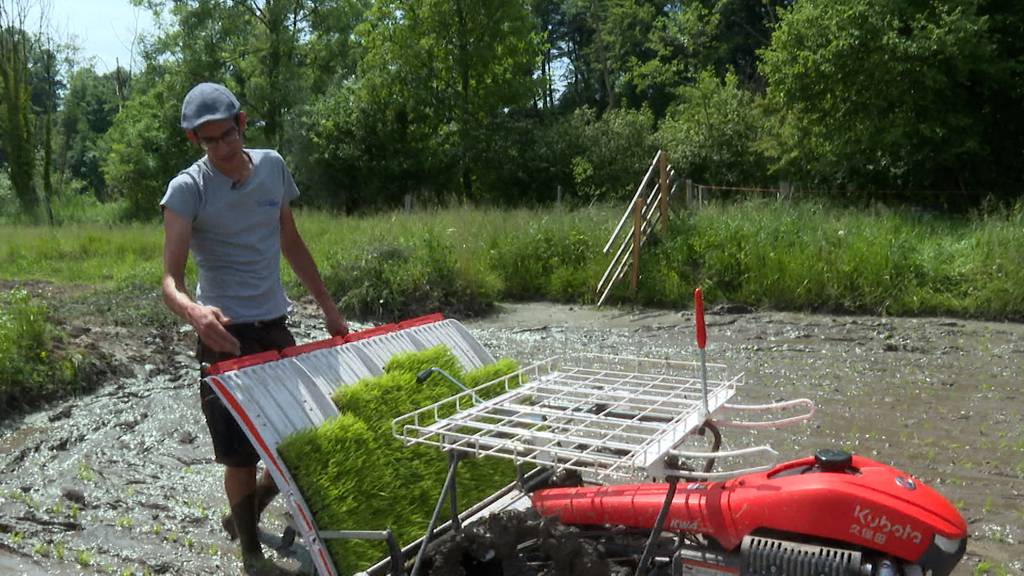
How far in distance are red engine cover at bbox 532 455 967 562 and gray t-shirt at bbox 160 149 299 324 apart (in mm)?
1782

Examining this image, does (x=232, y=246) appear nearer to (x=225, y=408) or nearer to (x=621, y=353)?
(x=225, y=408)

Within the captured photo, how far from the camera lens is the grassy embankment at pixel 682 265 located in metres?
12.0

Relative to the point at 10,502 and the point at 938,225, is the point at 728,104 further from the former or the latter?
the point at 10,502

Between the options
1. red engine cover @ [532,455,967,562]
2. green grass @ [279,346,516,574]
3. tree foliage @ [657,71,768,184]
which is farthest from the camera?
tree foliage @ [657,71,768,184]

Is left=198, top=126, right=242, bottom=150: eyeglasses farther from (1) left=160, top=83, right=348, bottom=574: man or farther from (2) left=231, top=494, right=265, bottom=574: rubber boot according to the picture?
(2) left=231, top=494, right=265, bottom=574: rubber boot

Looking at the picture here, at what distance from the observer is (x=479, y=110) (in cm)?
3064

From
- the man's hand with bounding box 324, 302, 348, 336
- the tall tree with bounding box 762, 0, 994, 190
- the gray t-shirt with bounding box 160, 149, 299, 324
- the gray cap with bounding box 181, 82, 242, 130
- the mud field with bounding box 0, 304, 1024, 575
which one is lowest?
the mud field with bounding box 0, 304, 1024, 575

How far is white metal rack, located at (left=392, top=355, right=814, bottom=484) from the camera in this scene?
259 cm

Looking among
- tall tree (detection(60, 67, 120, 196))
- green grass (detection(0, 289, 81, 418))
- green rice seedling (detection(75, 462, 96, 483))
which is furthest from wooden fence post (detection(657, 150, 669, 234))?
tall tree (detection(60, 67, 120, 196))

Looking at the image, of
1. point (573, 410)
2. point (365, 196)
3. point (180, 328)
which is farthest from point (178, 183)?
point (365, 196)

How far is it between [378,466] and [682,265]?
1082 centimetres

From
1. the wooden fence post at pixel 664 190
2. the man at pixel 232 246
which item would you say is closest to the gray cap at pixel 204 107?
the man at pixel 232 246

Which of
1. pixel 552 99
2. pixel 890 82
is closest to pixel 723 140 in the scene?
pixel 890 82

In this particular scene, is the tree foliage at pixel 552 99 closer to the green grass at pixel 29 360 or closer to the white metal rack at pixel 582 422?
the green grass at pixel 29 360
